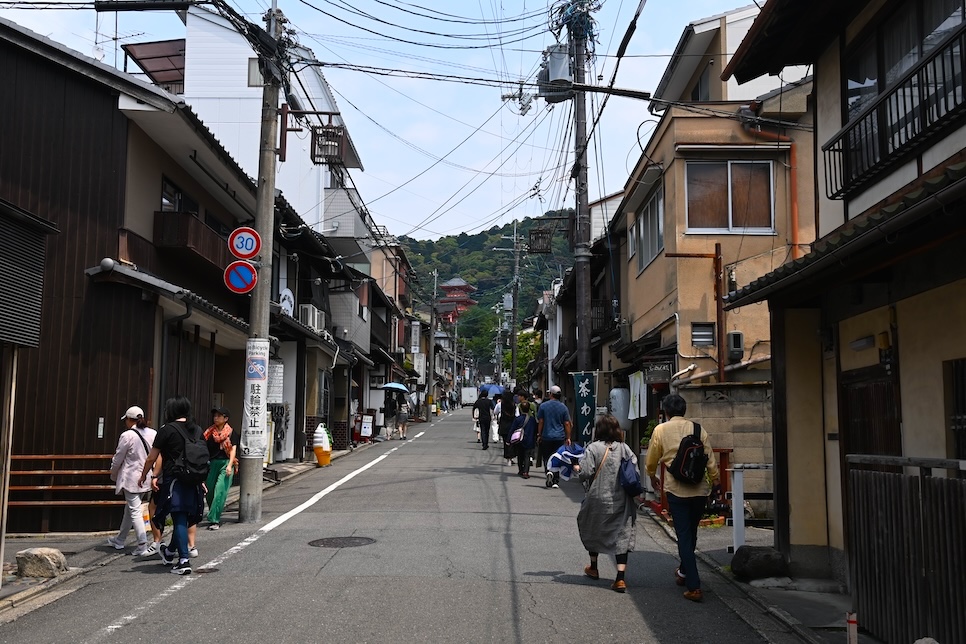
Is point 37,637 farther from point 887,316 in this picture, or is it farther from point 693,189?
point 693,189

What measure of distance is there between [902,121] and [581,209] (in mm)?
12235

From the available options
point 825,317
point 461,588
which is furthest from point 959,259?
point 461,588

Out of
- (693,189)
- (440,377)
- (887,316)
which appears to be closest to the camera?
(887,316)

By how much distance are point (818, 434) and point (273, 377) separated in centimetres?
1263

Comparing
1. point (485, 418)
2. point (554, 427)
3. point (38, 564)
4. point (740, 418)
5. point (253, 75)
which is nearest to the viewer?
point (38, 564)

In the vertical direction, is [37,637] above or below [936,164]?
below

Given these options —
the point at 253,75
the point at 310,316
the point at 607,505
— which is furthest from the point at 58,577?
the point at 253,75

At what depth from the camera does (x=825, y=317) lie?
32.0 feet

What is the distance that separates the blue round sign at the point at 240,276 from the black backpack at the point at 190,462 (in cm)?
418

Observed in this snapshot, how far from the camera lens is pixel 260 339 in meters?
13.8

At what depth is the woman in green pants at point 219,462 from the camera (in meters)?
12.5

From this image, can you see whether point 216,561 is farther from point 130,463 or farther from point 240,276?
point 240,276

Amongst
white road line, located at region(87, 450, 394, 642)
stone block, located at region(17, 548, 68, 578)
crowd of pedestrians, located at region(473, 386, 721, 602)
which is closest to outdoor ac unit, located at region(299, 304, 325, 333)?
white road line, located at region(87, 450, 394, 642)

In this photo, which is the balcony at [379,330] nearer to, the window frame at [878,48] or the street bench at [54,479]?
the street bench at [54,479]
